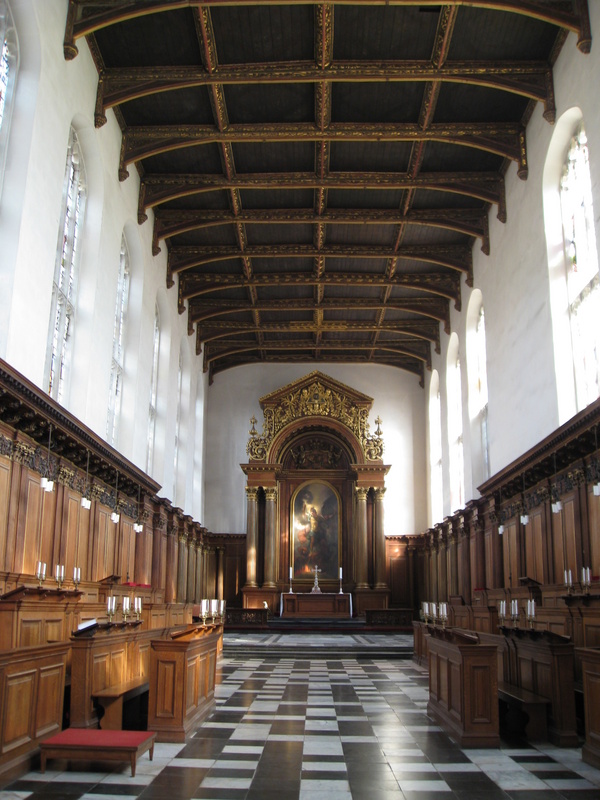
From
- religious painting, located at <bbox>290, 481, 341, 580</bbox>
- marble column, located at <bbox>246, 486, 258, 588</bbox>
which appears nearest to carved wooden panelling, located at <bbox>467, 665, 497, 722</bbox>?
marble column, located at <bbox>246, 486, 258, 588</bbox>

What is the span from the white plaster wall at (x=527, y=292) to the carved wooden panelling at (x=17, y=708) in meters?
10.7

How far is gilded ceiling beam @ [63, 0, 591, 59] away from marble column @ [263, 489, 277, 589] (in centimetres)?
1929

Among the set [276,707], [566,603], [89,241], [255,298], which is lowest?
[276,707]

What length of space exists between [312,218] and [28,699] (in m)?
16.3

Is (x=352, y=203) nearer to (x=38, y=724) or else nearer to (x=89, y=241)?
(x=89, y=241)

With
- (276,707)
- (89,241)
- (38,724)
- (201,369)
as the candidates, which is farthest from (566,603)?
(201,369)

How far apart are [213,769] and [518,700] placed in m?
3.78

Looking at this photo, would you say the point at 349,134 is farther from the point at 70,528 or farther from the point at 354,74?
the point at 70,528

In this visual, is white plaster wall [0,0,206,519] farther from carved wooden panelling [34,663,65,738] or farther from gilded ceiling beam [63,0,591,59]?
carved wooden panelling [34,663,65,738]

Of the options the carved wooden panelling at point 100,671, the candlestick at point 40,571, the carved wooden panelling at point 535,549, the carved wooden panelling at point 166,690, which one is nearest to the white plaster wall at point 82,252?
the candlestick at point 40,571

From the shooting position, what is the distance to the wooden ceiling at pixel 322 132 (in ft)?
49.1

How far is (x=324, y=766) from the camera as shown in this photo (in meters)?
7.94

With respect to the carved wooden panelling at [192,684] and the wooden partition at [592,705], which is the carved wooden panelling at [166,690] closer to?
the carved wooden panelling at [192,684]

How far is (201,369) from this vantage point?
30828 mm
